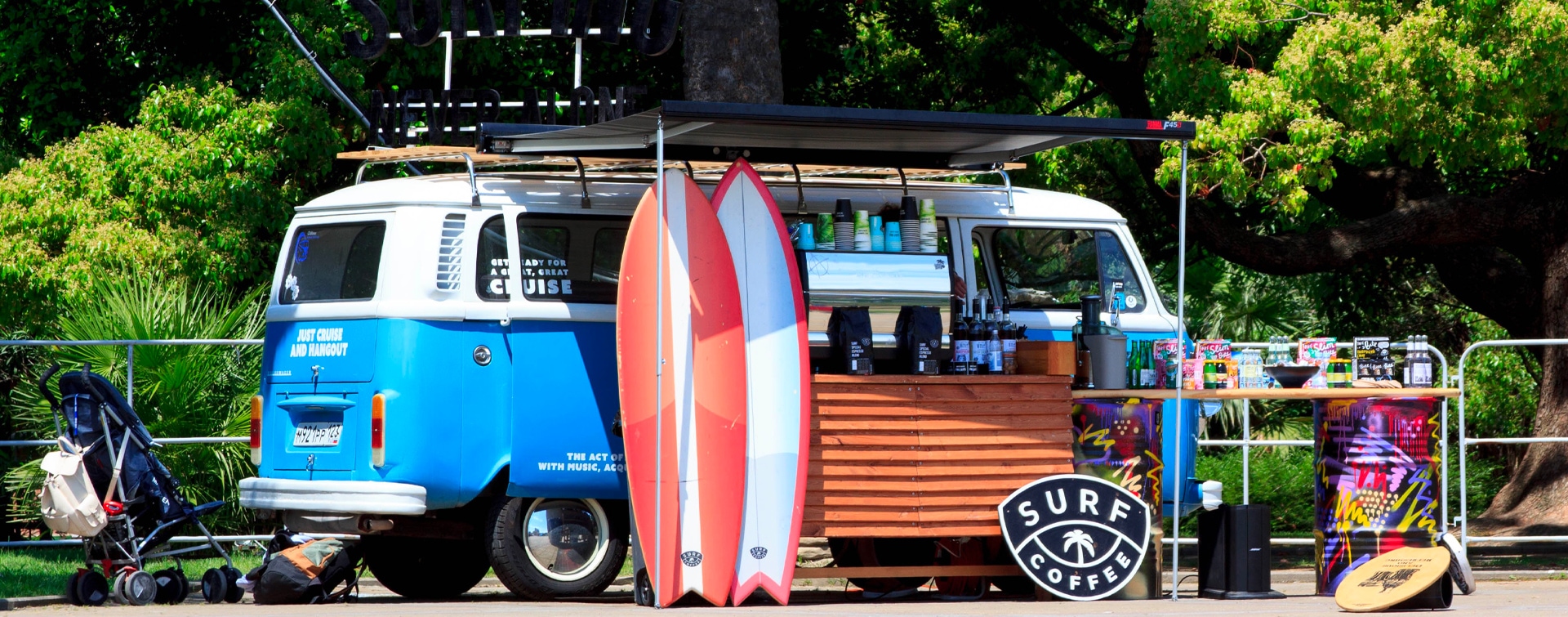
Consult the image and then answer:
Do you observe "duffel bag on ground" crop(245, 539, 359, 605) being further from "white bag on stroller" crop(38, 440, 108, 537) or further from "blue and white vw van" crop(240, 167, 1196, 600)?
"white bag on stroller" crop(38, 440, 108, 537)

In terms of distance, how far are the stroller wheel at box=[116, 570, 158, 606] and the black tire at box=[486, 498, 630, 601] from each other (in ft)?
5.65

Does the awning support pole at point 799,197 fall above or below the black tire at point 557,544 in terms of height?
above

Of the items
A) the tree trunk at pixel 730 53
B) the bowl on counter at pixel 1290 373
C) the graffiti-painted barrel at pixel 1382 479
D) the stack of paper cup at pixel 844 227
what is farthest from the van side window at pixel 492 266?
the graffiti-painted barrel at pixel 1382 479

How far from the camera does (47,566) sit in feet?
37.7

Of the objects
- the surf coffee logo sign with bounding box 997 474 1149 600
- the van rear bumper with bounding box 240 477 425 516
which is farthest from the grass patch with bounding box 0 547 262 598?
the surf coffee logo sign with bounding box 997 474 1149 600

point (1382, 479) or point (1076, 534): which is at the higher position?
point (1382, 479)

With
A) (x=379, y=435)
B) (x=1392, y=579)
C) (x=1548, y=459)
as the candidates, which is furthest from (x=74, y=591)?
(x=1548, y=459)

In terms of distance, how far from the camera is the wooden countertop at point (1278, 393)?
29.6 feet

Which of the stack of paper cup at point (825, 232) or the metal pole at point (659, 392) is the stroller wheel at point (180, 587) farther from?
the stack of paper cup at point (825, 232)

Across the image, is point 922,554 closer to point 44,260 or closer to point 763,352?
point 763,352

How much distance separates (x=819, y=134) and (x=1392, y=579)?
3513 mm

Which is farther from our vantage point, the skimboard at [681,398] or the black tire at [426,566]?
the black tire at [426,566]

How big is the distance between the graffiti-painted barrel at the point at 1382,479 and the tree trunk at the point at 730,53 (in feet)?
16.9

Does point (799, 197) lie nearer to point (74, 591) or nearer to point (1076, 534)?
point (1076, 534)
